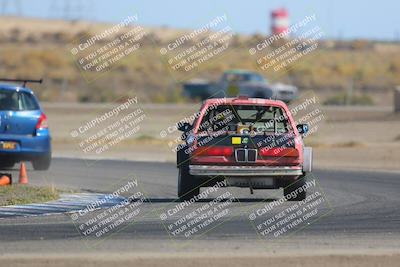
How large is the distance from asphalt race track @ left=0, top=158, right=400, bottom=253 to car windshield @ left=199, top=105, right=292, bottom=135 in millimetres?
1027

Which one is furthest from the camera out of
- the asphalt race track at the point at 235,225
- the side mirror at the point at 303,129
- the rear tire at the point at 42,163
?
the rear tire at the point at 42,163

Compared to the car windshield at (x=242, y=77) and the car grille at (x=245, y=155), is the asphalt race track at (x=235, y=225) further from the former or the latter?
the car windshield at (x=242, y=77)

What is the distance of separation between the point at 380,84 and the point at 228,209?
189 ft

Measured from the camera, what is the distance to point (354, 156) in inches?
1136

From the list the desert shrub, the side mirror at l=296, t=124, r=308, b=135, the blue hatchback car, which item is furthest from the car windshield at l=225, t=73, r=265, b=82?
the side mirror at l=296, t=124, r=308, b=135

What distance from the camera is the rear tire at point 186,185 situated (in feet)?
54.9

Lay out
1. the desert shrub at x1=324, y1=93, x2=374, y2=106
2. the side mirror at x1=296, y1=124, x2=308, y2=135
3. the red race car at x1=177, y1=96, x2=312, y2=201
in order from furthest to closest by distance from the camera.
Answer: the desert shrub at x1=324, y1=93, x2=374, y2=106 → the side mirror at x1=296, y1=124, x2=308, y2=135 → the red race car at x1=177, y1=96, x2=312, y2=201

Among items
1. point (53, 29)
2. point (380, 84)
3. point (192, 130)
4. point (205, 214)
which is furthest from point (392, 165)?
point (53, 29)

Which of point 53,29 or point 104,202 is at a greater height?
point 104,202

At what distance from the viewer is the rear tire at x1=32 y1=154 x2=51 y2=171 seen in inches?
893

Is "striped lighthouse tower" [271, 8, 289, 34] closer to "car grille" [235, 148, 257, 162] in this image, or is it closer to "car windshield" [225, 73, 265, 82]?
"car windshield" [225, 73, 265, 82]

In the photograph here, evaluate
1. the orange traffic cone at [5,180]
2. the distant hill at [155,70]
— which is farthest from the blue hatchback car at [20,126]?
the distant hill at [155,70]

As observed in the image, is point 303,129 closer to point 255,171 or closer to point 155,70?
point 255,171

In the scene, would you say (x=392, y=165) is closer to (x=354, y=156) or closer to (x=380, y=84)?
(x=354, y=156)
